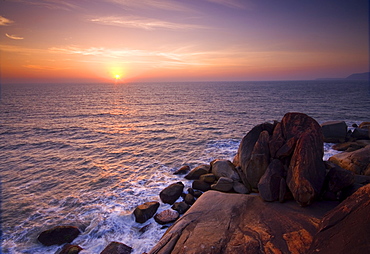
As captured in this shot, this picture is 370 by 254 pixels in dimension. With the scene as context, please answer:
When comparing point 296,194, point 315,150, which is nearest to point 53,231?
point 296,194

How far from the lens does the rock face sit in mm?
11041

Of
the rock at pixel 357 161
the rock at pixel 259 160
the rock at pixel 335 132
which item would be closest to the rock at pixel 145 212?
the rock at pixel 259 160

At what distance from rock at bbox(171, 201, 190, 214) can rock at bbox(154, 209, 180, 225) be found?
347mm

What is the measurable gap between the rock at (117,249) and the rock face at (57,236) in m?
2.84

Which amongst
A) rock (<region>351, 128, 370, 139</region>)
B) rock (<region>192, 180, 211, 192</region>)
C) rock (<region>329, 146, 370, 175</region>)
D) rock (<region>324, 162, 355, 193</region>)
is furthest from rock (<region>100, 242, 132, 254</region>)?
rock (<region>351, 128, 370, 139</region>)

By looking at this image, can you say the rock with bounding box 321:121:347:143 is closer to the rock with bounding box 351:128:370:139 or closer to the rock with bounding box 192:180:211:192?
the rock with bounding box 351:128:370:139

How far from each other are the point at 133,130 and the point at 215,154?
17.9 meters

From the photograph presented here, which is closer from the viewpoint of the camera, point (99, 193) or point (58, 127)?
point (99, 193)

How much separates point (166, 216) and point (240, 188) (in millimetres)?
5376

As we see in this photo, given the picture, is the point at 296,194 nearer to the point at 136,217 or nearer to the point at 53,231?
the point at 136,217

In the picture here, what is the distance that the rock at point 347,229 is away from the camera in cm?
554

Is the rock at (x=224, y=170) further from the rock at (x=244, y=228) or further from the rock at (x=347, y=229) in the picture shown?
the rock at (x=347, y=229)

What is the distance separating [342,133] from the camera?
82.0 feet

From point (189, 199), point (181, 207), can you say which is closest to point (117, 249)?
point (181, 207)
